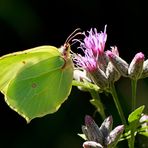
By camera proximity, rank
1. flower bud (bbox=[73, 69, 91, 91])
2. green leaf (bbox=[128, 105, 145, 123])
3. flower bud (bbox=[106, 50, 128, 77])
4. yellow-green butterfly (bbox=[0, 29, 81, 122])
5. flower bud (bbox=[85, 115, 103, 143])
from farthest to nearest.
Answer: yellow-green butterfly (bbox=[0, 29, 81, 122]) < flower bud (bbox=[73, 69, 91, 91]) < flower bud (bbox=[106, 50, 128, 77]) < flower bud (bbox=[85, 115, 103, 143]) < green leaf (bbox=[128, 105, 145, 123])

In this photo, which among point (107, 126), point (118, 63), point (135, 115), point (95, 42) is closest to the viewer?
point (135, 115)

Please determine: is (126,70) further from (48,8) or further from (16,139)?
(48,8)

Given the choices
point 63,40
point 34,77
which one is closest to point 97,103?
point 34,77

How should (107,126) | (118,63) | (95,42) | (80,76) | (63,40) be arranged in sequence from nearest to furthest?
(107,126)
(118,63)
(80,76)
(95,42)
(63,40)

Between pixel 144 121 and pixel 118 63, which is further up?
pixel 118 63

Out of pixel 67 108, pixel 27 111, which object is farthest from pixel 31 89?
pixel 67 108

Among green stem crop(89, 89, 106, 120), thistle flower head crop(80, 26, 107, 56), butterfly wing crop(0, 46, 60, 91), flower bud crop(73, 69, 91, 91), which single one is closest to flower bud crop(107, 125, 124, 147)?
green stem crop(89, 89, 106, 120)

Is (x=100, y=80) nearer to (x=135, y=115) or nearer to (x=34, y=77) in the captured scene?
(x=135, y=115)

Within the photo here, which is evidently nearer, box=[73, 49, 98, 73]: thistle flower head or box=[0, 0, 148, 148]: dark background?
box=[73, 49, 98, 73]: thistle flower head

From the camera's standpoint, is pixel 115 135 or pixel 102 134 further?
pixel 102 134

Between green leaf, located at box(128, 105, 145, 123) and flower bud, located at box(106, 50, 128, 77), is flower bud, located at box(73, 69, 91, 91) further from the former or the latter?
green leaf, located at box(128, 105, 145, 123)
